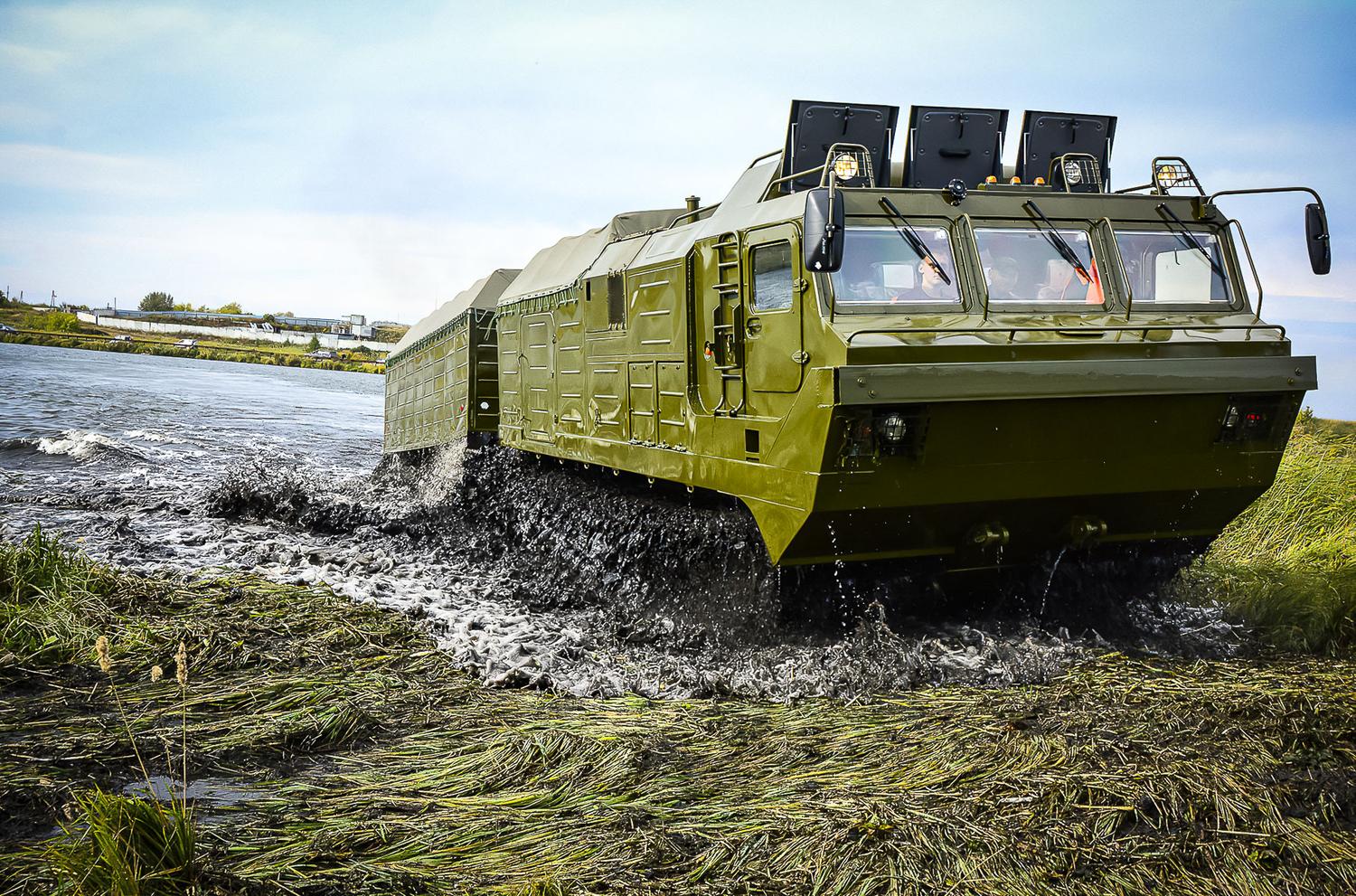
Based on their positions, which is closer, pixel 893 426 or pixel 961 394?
pixel 961 394

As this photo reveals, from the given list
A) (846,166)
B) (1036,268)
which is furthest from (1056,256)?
(846,166)

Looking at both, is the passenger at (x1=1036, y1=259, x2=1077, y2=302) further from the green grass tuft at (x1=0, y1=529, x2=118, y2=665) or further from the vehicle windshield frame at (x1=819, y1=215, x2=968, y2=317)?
the green grass tuft at (x1=0, y1=529, x2=118, y2=665)

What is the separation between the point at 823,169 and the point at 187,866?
4308mm

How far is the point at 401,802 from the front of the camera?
3.70 meters

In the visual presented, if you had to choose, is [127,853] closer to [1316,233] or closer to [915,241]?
[915,241]

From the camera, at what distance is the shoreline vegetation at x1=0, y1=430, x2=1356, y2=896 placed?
3.08 m

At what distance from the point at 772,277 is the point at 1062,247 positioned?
5.42ft

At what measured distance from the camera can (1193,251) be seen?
623cm

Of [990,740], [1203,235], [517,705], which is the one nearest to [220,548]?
[517,705]

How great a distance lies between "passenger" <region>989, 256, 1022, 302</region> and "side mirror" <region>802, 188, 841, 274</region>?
1.25 meters

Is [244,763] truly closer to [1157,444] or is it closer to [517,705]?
[517,705]

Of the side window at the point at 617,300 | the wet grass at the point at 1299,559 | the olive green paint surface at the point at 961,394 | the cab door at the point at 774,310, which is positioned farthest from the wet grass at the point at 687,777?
the side window at the point at 617,300

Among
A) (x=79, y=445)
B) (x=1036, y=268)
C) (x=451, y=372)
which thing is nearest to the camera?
(x=1036, y=268)

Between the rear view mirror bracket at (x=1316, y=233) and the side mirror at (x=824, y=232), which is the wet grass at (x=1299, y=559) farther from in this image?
the side mirror at (x=824, y=232)
